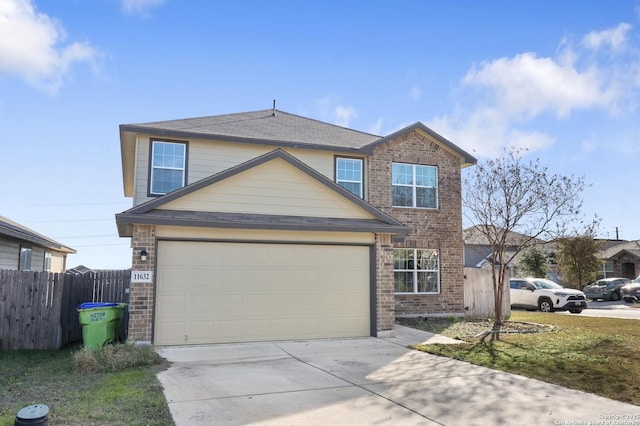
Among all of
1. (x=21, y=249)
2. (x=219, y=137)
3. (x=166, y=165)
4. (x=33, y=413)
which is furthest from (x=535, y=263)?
(x=33, y=413)

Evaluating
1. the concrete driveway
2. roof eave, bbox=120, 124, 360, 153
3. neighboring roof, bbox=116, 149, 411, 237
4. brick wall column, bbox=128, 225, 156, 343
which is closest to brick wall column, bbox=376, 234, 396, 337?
neighboring roof, bbox=116, 149, 411, 237

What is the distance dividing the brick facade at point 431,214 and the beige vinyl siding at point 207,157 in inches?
89.4

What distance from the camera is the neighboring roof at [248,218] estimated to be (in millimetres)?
10555

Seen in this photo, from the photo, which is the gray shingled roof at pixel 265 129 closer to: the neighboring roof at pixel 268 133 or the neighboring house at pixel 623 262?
the neighboring roof at pixel 268 133

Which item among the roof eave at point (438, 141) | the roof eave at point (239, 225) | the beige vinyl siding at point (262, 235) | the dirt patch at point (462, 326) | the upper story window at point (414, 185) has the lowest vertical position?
the dirt patch at point (462, 326)

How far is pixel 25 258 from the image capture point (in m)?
19.6

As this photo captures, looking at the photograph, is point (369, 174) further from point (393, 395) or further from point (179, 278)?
point (393, 395)

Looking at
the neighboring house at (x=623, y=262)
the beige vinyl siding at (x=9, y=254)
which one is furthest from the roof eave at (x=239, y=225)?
the neighboring house at (x=623, y=262)

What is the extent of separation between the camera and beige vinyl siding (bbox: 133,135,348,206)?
1410 cm

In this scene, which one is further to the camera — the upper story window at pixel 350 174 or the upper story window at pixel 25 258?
the upper story window at pixel 25 258

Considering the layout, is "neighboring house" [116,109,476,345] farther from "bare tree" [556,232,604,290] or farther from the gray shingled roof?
"bare tree" [556,232,604,290]

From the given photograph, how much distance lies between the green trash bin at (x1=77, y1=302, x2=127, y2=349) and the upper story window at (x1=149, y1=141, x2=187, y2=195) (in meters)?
4.51

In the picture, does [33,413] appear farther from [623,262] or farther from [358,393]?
[623,262]

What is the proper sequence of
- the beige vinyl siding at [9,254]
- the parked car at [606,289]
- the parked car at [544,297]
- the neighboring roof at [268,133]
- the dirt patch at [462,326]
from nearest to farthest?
the dirt patch at [462,326]
the neighboring roof at [268,133]
the beige vinyl siding at [9,254]
the parked car at [544,297]
the parked car at [606,289]
